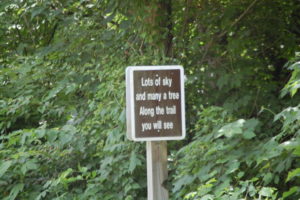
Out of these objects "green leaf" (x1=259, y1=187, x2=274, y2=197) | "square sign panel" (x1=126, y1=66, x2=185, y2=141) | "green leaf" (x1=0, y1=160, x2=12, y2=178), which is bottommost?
"green leaf" (x1=259, y1=187, x2=274, y2=197)

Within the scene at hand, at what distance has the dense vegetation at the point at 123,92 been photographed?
5.20 meters

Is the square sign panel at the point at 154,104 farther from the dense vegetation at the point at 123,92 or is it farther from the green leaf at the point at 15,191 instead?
the green leaf at the point at 15,191

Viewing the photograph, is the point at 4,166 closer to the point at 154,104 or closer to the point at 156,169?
the point at 156,169

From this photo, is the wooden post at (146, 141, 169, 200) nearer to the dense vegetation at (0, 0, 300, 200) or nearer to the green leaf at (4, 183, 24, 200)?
the dense vegetation at (0, 0, 300, 200)

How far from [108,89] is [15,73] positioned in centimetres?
229

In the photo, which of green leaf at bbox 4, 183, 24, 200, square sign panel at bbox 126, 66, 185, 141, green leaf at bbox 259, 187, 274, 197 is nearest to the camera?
square sign panel at bbox 126, 66, 185, 141

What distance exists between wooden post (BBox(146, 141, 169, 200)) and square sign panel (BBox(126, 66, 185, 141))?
0.21m

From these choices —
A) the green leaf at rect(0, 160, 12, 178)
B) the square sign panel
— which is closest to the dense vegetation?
the green leaf at rect(0, 160, 12, 178)

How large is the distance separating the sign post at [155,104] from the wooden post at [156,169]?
0.38 feet

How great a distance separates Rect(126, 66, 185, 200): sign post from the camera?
12.9ft

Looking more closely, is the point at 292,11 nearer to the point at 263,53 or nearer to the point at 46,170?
the point at 263,53

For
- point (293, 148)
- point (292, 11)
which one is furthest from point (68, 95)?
point (293, 148)

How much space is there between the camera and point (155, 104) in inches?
157

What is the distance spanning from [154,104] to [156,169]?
18.4 inches
